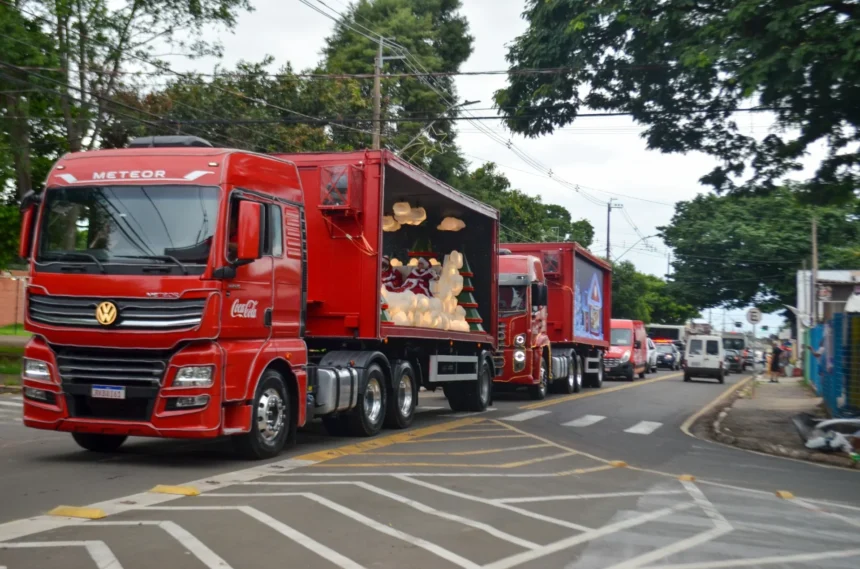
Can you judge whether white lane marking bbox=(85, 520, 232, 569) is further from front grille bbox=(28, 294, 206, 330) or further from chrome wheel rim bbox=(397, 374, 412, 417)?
chrome wheel rim bbox=(397, 374, 412, 417)

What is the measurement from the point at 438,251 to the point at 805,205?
6.41m

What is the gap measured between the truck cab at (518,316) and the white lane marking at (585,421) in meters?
3.10

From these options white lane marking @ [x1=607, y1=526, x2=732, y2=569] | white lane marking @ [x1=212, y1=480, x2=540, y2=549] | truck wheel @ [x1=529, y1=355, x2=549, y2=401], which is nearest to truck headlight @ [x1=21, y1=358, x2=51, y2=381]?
white lane marking @ [x1=212, y1=480, x2=540, y2=549]

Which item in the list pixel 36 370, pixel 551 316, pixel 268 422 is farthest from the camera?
pixel 551 316

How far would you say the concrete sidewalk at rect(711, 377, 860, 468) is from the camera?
14325mm

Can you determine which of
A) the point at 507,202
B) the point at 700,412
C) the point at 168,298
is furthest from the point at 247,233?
the point at 507,202

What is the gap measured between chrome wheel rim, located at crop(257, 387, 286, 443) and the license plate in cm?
145

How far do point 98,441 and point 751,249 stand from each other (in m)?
47.3

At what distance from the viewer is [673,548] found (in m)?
7.03

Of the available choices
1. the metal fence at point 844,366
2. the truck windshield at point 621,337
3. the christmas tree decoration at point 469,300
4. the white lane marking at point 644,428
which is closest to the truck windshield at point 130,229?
the christmas tree decoration at point 469,300

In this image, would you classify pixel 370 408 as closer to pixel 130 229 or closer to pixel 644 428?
pixel 130 229

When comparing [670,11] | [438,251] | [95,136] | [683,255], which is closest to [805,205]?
[670,11]

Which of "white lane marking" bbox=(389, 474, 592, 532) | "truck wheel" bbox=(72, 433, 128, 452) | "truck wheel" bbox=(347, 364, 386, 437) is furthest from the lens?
"truck wheel" bbox=(347, 364, 386, 437)

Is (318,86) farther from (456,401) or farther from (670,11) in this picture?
(670,11)
